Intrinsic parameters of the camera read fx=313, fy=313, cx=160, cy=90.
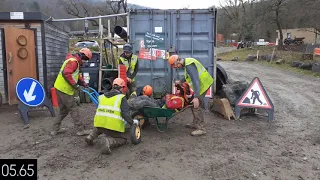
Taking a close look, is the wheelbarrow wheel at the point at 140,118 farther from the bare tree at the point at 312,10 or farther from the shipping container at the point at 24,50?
the bare tree at the point at 312,10

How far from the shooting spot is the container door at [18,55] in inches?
312

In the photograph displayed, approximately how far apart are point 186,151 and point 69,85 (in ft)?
8.23

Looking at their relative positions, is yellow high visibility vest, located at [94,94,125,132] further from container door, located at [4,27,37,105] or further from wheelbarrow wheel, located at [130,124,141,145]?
container door, located at [4,27,37,105]

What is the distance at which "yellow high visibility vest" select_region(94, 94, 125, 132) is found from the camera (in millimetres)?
4824

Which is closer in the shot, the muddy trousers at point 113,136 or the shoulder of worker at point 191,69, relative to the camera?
the muddy trousers at point 113,136

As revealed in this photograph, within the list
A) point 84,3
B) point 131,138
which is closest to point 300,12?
point 131,138

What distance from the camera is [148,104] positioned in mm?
5562

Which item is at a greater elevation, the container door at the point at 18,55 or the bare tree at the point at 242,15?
the bare tree at the point at 242,15

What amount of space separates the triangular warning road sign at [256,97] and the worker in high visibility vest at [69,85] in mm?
3475

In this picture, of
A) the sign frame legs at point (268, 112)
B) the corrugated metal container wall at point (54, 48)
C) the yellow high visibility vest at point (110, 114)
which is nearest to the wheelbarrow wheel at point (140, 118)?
the yellow high visibility vest at point (110, 114)

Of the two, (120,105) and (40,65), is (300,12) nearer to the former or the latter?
(40,65)

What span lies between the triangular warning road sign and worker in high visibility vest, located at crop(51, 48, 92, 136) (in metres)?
3.47

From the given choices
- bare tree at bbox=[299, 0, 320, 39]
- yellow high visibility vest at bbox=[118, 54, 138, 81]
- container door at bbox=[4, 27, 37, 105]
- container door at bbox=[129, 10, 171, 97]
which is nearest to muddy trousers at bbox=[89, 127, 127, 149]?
yellow high visibility vest at bbox=[118, 54, 138, 81]

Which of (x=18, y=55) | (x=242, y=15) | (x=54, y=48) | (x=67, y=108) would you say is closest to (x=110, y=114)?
(x=67, y=108)
